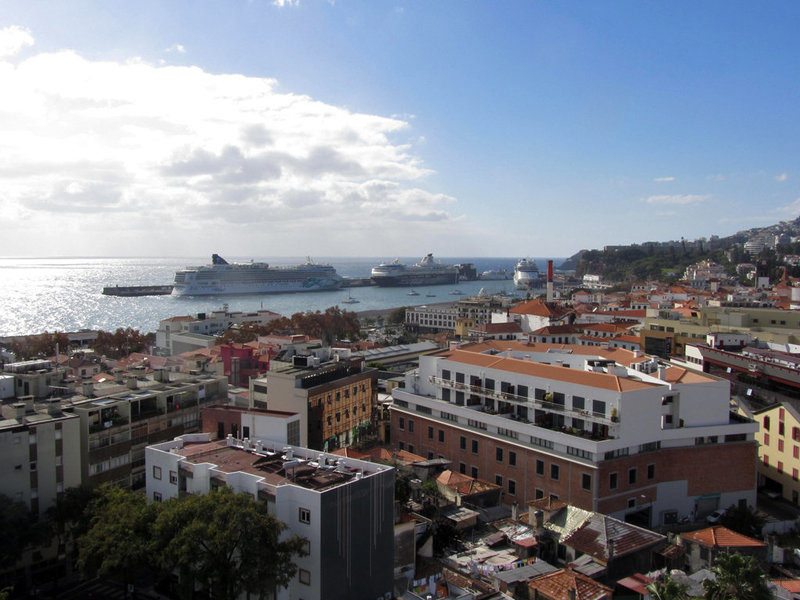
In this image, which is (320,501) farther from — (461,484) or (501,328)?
(501,328)

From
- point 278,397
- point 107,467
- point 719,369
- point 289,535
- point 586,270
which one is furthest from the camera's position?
point 586,270

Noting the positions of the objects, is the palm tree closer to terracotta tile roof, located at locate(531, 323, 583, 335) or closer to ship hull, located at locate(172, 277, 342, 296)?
terracotta tile roof, located at locate(531, 323, 583, 335)

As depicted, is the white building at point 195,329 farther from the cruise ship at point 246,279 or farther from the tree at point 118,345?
the cruise ship at point 246,279

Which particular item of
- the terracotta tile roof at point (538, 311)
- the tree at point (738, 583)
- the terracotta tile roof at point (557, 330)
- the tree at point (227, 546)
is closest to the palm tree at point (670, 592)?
the tree at point (738, 583)

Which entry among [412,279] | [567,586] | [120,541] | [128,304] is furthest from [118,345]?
[412,279]

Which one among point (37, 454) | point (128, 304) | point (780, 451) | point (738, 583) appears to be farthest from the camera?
point (128, 304)

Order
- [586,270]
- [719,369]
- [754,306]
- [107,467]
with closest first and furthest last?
[107,467] < [719,369] < [754,306] < [586,270]

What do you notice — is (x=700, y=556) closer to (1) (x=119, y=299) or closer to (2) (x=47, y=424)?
(2) (x=47, y=424)

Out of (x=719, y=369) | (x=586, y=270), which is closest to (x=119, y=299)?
(x=586, y=270)
